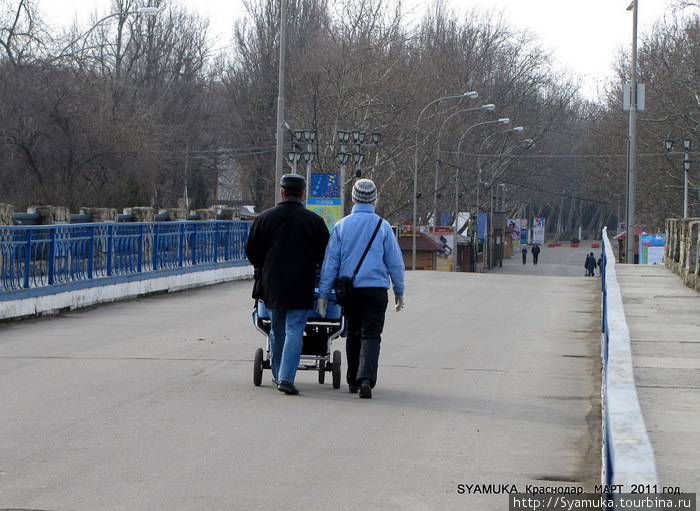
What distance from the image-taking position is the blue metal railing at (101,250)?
15791 mm

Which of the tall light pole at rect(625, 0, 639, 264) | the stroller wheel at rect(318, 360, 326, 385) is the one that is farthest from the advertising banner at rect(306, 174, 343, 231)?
the stroller wheel at rect(318, 360, 326, 385)

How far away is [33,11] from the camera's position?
4122cm

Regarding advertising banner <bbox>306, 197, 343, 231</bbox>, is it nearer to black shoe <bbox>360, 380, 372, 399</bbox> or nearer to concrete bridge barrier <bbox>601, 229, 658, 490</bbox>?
black shoe <bbox>360, 380, 372, 399</bbox>

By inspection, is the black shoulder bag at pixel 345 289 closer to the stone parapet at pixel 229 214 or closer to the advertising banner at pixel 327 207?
the stone parapet at pixel 229 214

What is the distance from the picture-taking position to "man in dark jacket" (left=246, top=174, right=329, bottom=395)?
9.13 metres

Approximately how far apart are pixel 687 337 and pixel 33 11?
108 feet

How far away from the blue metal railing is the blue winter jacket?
722cm

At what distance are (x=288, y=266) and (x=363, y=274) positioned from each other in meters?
0.57

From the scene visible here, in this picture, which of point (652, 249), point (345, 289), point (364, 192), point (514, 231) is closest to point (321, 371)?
point (345, 289)

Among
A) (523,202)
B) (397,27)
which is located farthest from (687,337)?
(523,202)

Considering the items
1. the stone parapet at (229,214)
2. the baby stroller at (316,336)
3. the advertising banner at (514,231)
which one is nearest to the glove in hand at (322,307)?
the baby stroller at (316,336)

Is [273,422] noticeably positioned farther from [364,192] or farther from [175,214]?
[175,214]

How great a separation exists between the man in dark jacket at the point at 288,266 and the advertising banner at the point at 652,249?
36.1 m

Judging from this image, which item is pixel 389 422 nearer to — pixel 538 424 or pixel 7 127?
pixel 538 424
